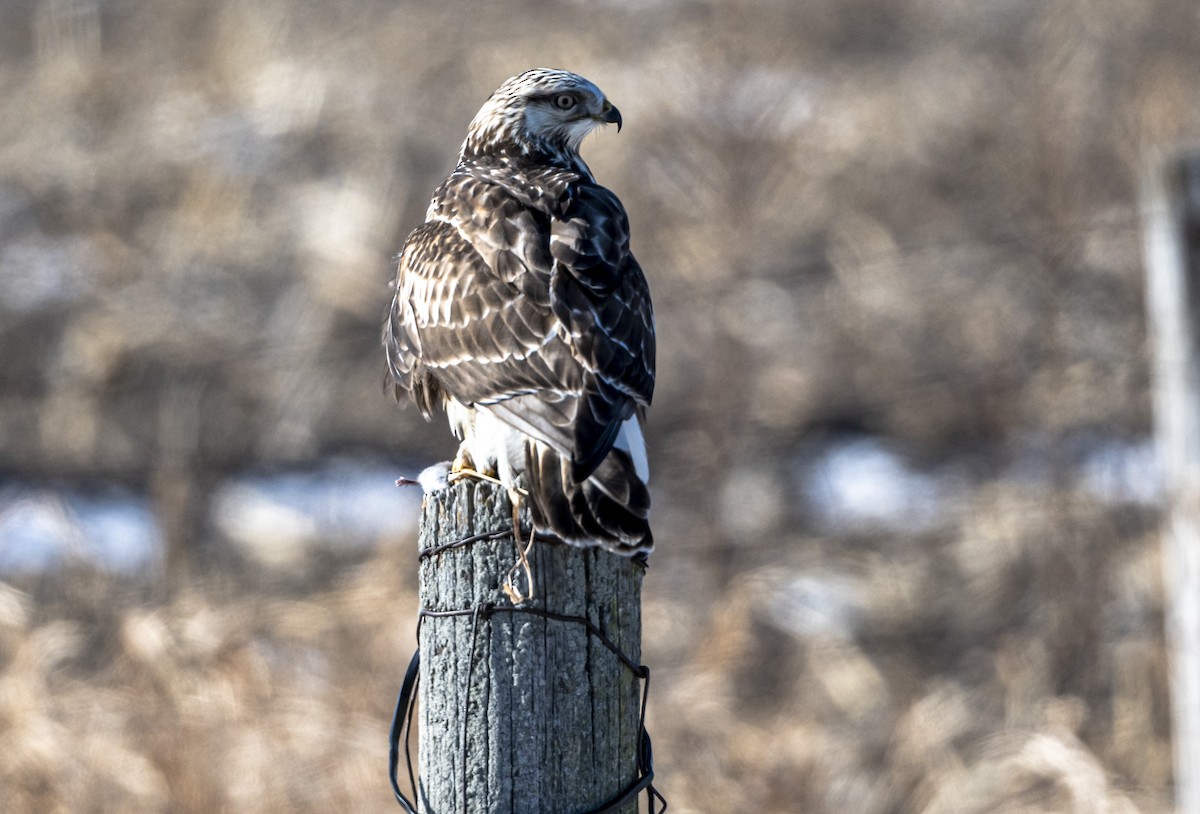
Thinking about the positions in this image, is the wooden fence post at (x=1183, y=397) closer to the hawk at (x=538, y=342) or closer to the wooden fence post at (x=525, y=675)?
the hawk at (x=538, y=342)

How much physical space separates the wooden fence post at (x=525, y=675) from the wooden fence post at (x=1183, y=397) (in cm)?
287

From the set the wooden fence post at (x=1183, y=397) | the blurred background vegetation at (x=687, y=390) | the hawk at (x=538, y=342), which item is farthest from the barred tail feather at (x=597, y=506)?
the wooden fence post at (x=1183, y=397)

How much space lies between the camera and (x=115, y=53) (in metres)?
12.7

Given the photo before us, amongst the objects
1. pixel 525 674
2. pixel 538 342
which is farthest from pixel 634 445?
pixel 525 674

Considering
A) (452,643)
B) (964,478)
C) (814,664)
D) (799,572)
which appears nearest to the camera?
(452,643)

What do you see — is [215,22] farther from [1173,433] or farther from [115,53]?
[1173,433]

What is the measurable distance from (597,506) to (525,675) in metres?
0.32

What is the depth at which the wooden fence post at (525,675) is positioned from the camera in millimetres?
2691

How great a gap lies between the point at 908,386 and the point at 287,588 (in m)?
3.85

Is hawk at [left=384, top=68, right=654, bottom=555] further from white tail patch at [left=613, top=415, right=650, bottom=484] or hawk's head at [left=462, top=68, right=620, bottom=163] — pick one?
hawk's head at [left=462, top=68, right=620, bottom=163]

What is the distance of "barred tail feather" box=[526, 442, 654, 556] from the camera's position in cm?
272

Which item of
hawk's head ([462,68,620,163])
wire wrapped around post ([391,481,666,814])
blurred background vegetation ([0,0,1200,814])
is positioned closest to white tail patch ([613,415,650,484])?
wire wrapped around post ([391,481,666,814])

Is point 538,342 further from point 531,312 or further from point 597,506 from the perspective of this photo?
point 597,506

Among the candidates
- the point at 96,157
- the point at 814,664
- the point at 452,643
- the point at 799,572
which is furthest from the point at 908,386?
the point at 452,643
